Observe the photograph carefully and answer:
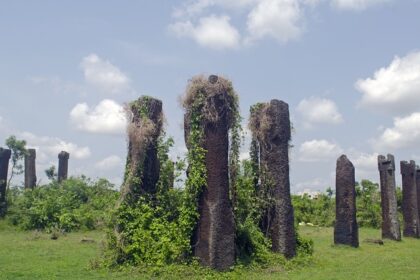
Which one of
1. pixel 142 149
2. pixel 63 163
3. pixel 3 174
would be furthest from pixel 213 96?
pixel 63 163

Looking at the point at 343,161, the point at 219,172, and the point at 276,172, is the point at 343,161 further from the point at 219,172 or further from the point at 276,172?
the point at 219,172

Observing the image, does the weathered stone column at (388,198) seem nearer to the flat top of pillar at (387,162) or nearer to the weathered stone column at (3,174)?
the flat top of pillar at (387,162)

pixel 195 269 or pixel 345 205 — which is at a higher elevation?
pixel 345 205

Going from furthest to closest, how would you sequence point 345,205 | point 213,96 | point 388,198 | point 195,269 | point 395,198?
point 395,198, point 388,198, point 345,205, point 213,96, point 195,269

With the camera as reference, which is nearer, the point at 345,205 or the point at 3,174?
the point at 345,205

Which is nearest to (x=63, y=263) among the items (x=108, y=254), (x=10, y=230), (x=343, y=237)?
(x=108, y=254)

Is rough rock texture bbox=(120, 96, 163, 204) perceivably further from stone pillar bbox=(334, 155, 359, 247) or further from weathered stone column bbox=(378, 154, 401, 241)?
weathered stone column bbox=(378, 154, 401, 241)

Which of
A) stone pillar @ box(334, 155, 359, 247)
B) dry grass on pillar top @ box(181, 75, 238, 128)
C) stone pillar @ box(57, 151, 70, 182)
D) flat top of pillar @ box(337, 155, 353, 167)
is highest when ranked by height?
stone pillar @ box(57, 151, 70, 182)

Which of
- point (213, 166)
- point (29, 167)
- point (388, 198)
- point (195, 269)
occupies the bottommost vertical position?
point (195, 269)

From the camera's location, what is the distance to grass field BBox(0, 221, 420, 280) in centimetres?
1198

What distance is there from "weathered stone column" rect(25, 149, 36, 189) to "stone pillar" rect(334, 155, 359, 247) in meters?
19.2

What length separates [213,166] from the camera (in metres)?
12.8

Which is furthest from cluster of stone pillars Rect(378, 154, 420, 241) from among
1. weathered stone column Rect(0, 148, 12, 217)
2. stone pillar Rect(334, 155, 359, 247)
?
weathered stone column Rect(0, 148, 12, 217)

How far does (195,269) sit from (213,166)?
2.44 m
